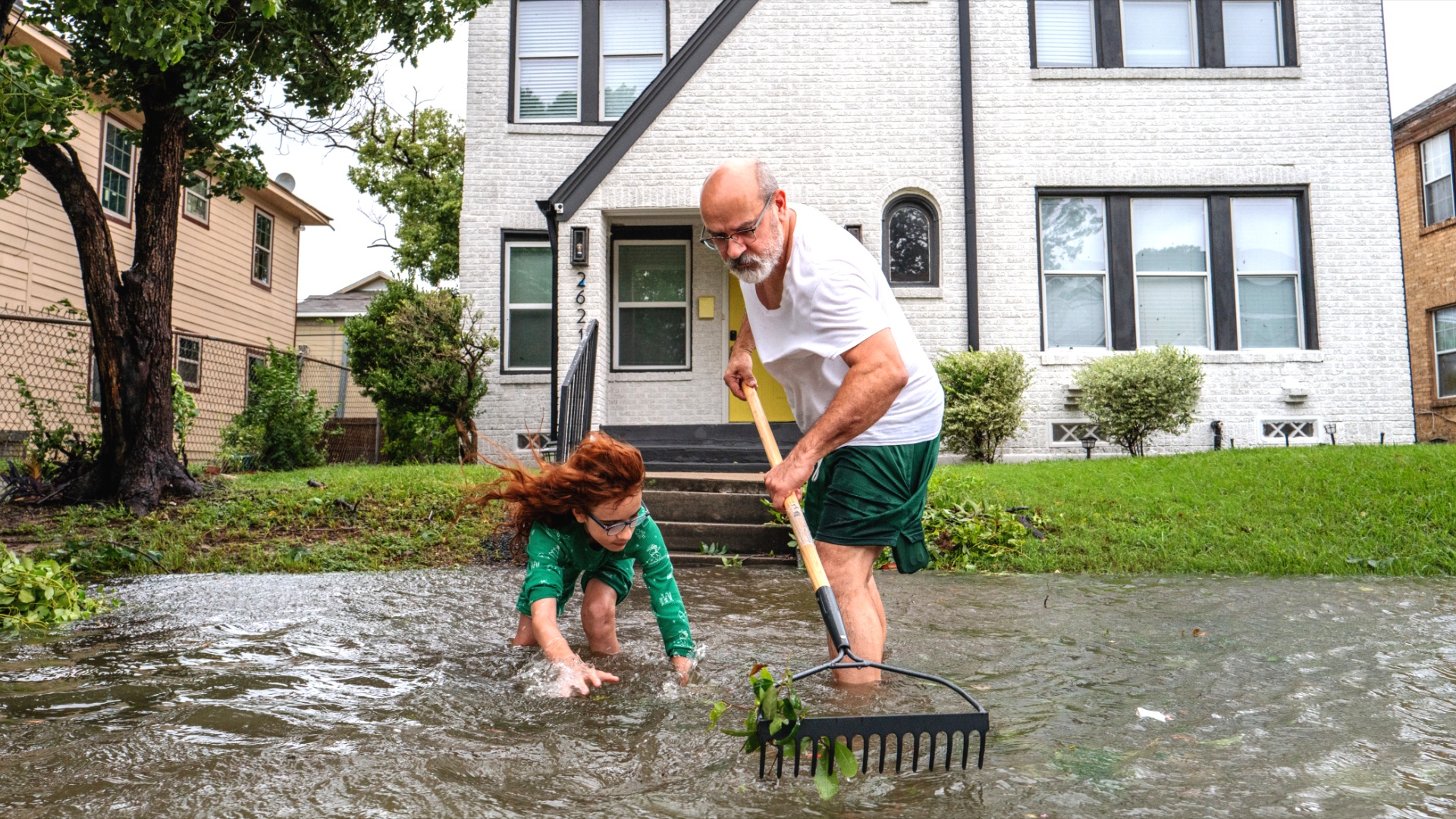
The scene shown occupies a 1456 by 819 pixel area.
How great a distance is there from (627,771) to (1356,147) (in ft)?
41.9

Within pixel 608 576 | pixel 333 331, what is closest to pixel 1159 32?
pixel 608 576

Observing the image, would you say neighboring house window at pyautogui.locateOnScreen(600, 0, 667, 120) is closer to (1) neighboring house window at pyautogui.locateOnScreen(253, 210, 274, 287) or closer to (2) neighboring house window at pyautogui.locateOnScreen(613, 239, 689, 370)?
(2) neighboring house window at pyautogui.locateOnScreen(613, 239, 689, 370)

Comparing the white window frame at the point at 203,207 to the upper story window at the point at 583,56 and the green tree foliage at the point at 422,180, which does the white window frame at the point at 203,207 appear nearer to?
the upper story window at the point at 583,56

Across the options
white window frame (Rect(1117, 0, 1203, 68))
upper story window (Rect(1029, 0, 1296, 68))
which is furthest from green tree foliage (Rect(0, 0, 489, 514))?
white window frame (Rect(1117, 0, 1203, 68))

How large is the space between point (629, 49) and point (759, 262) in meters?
11.2

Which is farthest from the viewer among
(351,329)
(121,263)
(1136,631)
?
(121,263)

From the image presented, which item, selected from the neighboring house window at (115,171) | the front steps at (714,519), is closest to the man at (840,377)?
the front steps at (714,519)

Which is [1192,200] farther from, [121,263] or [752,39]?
[121,263]

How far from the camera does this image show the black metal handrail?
26.5ft

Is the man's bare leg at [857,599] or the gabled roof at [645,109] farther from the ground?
the gabled roof at [645,109]

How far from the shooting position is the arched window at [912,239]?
11.5m

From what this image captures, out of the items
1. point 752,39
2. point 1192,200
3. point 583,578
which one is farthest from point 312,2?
point 1192,200

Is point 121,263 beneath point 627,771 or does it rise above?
above

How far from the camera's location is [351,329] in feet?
43.2
